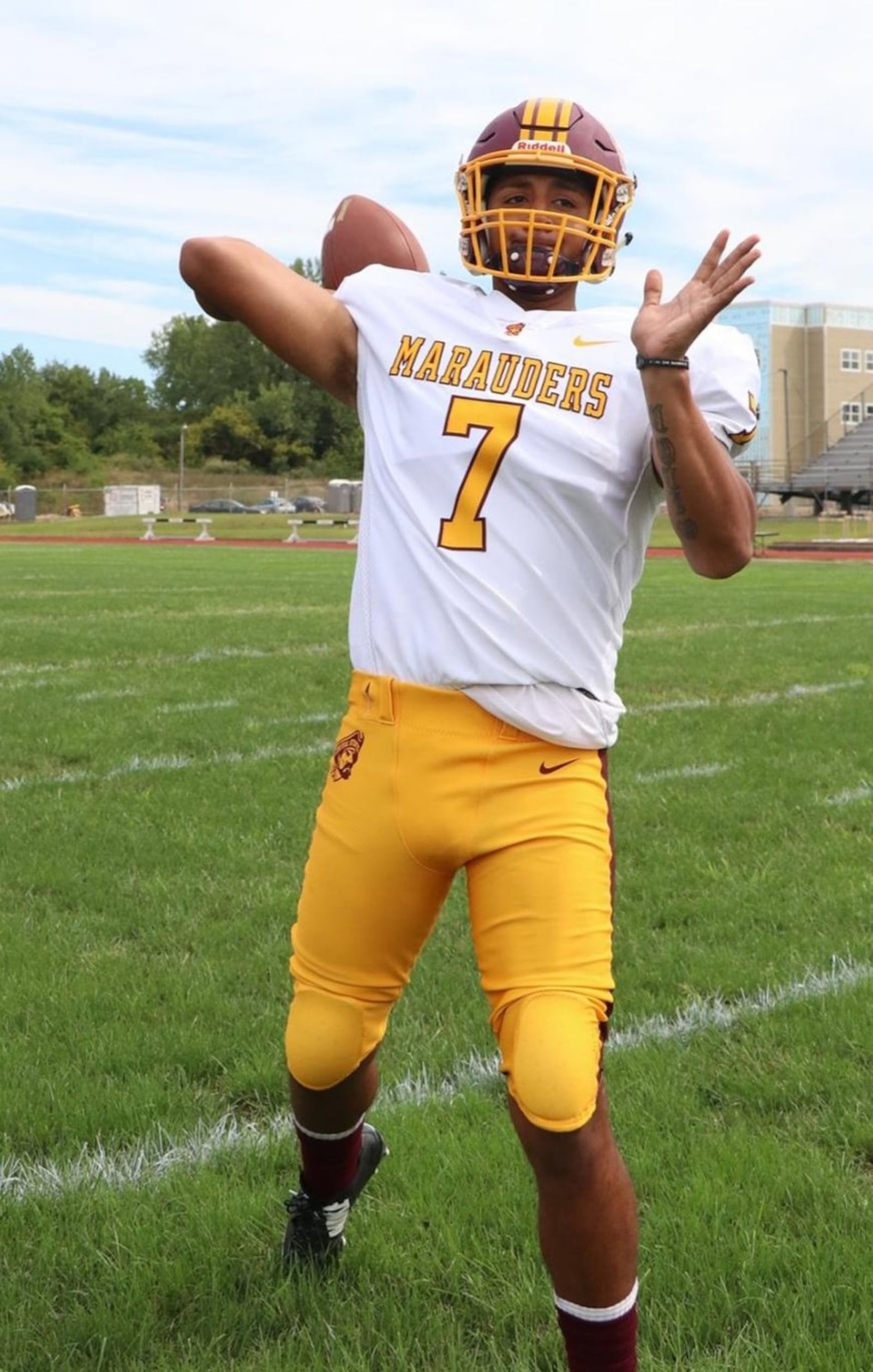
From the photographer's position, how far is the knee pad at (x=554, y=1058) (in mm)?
1845

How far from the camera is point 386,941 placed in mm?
2102

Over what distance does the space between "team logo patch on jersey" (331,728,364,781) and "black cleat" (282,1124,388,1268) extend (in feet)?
2.29

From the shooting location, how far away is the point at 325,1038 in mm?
2123

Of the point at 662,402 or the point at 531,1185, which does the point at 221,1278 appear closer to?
the point at 531,1185

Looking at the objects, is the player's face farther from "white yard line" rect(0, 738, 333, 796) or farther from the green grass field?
"white yard line" rect(0, 738, 333, 796)

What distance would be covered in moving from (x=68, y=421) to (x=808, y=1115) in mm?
80329

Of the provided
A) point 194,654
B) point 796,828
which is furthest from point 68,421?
point 796,828

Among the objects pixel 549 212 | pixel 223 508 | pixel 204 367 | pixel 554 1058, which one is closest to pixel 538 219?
pixel 549 212

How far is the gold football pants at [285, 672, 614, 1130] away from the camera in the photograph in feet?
6.27

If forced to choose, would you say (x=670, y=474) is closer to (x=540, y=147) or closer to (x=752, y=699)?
(x=540, y=147)

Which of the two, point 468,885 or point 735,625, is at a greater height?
point 468,885

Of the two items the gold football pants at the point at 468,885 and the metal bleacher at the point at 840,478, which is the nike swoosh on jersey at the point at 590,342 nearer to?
the gold football pants at the point at 468,885

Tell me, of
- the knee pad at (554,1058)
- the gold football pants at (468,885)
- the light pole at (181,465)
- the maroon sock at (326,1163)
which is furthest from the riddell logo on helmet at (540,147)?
the light pole at (181,465)

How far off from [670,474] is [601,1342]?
45.6 inches
